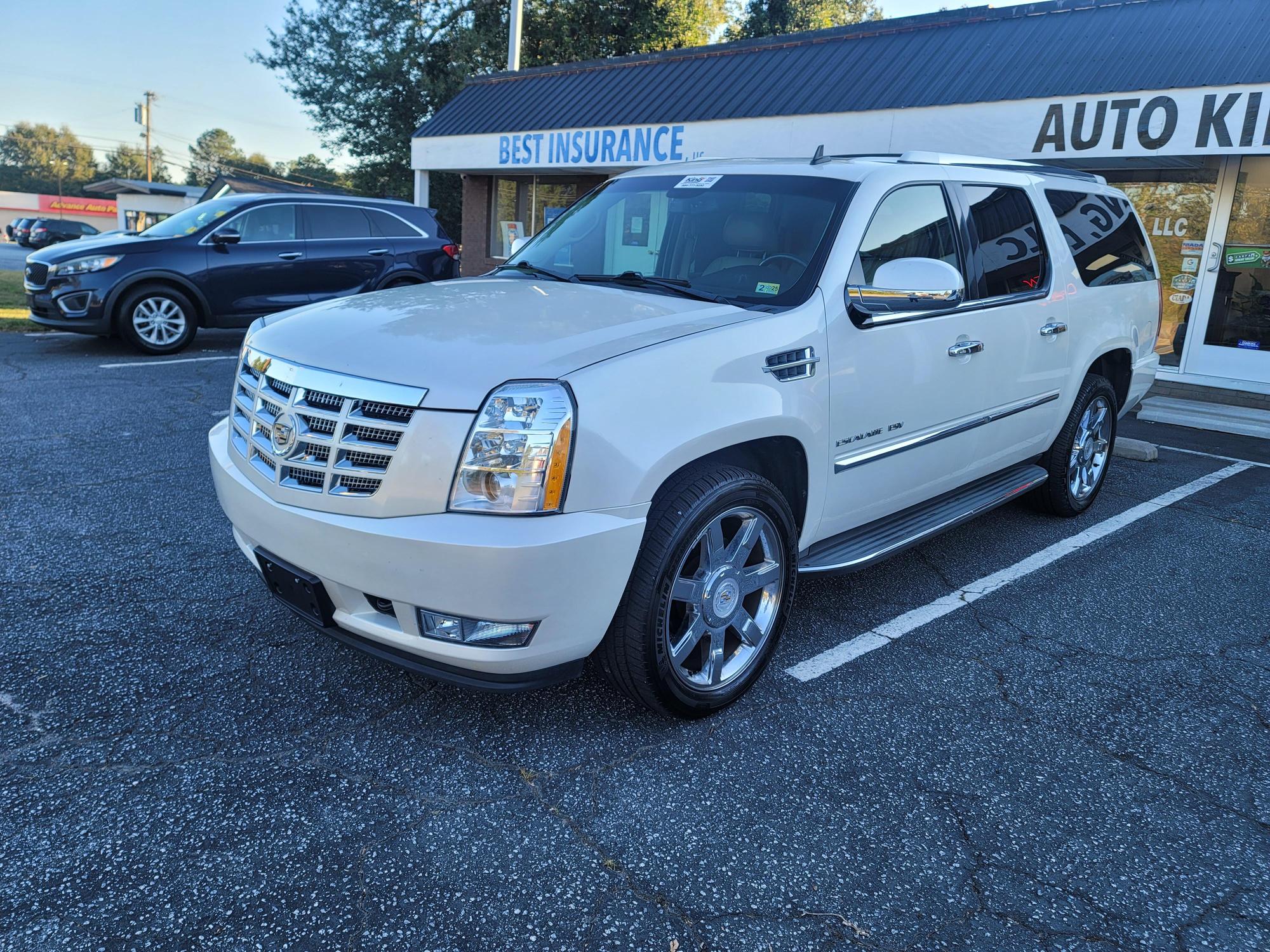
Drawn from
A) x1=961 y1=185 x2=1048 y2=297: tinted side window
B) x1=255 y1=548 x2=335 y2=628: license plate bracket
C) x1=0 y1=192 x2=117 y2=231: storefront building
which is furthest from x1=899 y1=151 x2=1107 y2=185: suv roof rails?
x1=0 y1=192 x2=117 y2=231: storefront building

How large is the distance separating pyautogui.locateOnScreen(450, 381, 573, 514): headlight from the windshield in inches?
356

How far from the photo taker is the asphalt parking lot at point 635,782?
2246mm

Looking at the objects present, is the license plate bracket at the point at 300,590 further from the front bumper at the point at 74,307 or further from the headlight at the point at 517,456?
the front bumper at the point at 74,307

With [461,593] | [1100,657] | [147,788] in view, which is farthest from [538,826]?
[1100,657]

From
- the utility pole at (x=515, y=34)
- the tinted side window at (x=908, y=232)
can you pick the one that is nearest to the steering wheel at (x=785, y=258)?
the tinted side window at (x=908, y=232)

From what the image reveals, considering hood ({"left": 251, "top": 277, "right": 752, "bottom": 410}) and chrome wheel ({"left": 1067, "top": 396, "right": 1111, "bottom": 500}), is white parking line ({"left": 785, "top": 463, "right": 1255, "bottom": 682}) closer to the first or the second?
chrome wheel ({"left": 1067, "top": 396, "right": 1111, "bottom": 500})

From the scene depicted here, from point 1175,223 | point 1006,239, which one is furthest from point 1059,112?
point 1006,239

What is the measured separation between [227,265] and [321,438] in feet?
27.8

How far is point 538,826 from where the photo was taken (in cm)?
255

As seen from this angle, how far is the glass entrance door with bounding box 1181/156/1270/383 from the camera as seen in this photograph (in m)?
10.2

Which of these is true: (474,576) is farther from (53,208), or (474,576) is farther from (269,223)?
(53,208)

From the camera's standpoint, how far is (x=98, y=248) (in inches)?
373

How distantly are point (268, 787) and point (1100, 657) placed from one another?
3.20 metres

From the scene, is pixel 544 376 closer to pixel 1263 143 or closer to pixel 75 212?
pixel 1263 143
